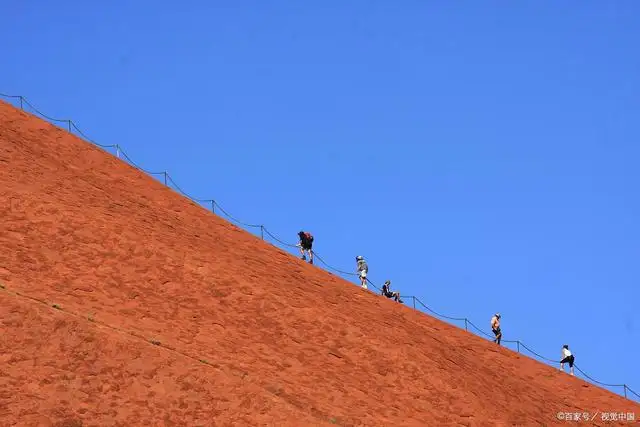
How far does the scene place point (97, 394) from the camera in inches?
937

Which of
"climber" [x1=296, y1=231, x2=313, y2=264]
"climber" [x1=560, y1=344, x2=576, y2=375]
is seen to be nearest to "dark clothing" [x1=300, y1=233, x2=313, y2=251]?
"climber" [x1=296, y1=231, x2=313, y2=264]

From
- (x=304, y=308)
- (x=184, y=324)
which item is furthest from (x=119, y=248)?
(x=304, y=308)

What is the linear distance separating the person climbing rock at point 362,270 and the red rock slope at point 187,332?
1058 mm

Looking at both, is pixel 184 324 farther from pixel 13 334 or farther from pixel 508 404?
pixel 508 404

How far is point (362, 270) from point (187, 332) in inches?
421

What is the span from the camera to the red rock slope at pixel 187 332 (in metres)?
24.4

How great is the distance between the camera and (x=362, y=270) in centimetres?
3747

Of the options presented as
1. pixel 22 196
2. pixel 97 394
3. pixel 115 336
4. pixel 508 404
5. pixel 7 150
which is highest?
pixel 7 150

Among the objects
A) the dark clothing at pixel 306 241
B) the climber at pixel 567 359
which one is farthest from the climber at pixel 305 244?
the climber at pixel 567 359

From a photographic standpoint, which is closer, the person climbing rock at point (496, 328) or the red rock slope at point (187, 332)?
the red rock slope at point (187, 332)

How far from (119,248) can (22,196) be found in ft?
11.0

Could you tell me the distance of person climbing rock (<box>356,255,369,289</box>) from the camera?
3728cm

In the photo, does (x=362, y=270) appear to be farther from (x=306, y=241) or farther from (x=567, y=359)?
(x=567, y=359)

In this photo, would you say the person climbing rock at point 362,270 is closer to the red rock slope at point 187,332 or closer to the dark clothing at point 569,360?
the red rock slope at point 187,332
